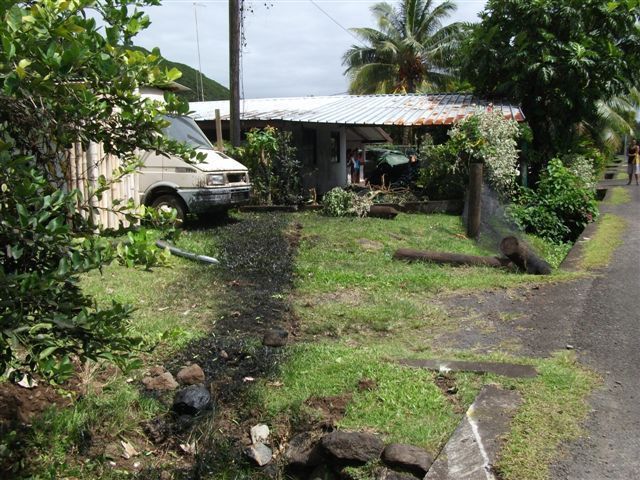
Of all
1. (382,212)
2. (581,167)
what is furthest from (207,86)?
(382,212)

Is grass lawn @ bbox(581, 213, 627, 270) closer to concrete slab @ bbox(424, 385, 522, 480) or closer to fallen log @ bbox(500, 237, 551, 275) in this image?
fallen log @ bbox(500, 237, 551, 275)

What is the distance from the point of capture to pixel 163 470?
13.5 ft

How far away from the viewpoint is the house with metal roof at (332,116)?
15.9 meters

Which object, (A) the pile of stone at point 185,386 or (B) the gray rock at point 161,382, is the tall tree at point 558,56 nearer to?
(A) the pile of stone at point 185,386

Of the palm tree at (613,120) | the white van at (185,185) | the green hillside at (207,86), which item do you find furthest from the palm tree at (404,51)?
the white van at (185,185)

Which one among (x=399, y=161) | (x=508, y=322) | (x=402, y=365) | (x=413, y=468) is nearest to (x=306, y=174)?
(x=399, y=161)

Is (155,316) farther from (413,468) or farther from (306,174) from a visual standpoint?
(306,174)

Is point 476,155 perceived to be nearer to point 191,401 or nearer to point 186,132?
point 186,132

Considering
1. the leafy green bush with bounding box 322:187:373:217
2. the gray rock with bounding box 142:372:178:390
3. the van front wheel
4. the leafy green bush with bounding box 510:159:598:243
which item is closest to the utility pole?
the leafy green bush with bounding box 322:187:373:217

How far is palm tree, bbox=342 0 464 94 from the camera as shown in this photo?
31.2m

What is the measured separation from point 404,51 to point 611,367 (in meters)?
28.2

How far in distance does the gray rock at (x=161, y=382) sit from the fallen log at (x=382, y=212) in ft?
29.3

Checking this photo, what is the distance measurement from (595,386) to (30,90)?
13.6ft

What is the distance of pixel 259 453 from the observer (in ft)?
13.7
